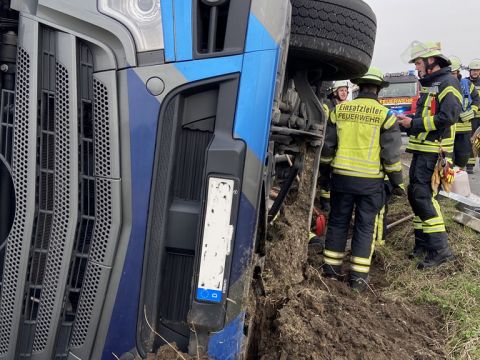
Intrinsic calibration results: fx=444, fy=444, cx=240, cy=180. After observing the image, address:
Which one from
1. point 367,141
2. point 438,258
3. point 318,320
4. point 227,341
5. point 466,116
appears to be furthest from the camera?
point 466,116

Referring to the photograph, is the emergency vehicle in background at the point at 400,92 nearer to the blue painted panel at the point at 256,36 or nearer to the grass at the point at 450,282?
the grass at the point at 450,282

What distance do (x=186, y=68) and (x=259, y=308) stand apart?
52.9 inches

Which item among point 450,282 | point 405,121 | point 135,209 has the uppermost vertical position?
point 405,121

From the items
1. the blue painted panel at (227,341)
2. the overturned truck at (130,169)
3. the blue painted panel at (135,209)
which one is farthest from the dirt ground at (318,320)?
the blue painted panel at (135,209)

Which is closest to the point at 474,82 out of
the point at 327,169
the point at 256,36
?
the point at 327,169

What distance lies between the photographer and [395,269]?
4.07 metres

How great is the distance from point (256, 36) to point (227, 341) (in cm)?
109

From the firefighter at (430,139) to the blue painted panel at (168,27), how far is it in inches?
129

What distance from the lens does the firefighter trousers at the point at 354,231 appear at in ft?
12.3

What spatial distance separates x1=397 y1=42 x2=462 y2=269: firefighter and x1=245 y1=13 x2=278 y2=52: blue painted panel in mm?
3088

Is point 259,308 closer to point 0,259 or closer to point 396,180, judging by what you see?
point 0,259

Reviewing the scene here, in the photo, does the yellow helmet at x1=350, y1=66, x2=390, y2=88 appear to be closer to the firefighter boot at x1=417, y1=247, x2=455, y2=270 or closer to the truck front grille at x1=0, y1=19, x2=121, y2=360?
the firefighter boot at x1=417, y1=247, x2=455, y2=270

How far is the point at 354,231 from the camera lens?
3.84 m

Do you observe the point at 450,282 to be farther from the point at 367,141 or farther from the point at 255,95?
the point at 255,95
